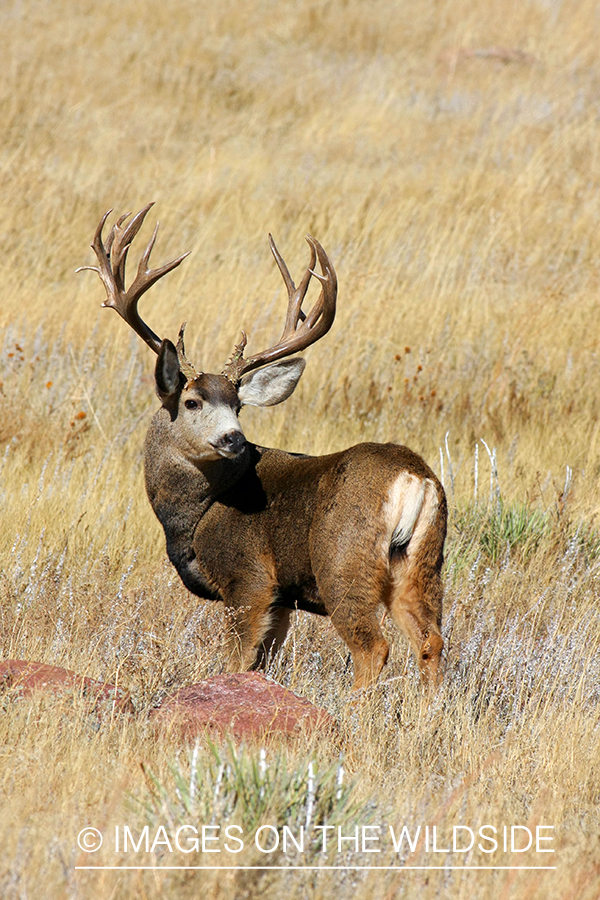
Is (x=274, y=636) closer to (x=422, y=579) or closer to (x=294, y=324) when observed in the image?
(x=422, y=579)

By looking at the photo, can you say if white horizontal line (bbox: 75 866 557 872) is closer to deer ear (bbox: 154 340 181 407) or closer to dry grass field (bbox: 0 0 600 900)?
dry grass field (bbox: 0 0 600 900)

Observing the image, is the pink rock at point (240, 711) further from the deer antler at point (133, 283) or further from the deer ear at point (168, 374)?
the deer antler at point (133, 283)

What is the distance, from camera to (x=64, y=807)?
3176 millimetres

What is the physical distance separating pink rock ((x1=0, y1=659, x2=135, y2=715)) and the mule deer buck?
40.3 inches

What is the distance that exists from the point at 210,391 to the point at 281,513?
0.73 metres

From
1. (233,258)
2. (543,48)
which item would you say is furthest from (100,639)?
(543,48)

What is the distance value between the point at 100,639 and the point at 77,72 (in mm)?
11612

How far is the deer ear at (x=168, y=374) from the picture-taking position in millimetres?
5180

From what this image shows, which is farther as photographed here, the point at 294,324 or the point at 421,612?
the point at 294,324

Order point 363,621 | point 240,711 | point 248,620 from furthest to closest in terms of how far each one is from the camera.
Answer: point 248,620 → point 363,621 → point 240,711

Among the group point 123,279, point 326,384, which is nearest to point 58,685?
point 123,279

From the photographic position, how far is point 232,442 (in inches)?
197

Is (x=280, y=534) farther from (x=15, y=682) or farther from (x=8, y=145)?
(x=8, y=145)

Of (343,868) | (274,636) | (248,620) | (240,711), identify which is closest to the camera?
(343,868)
